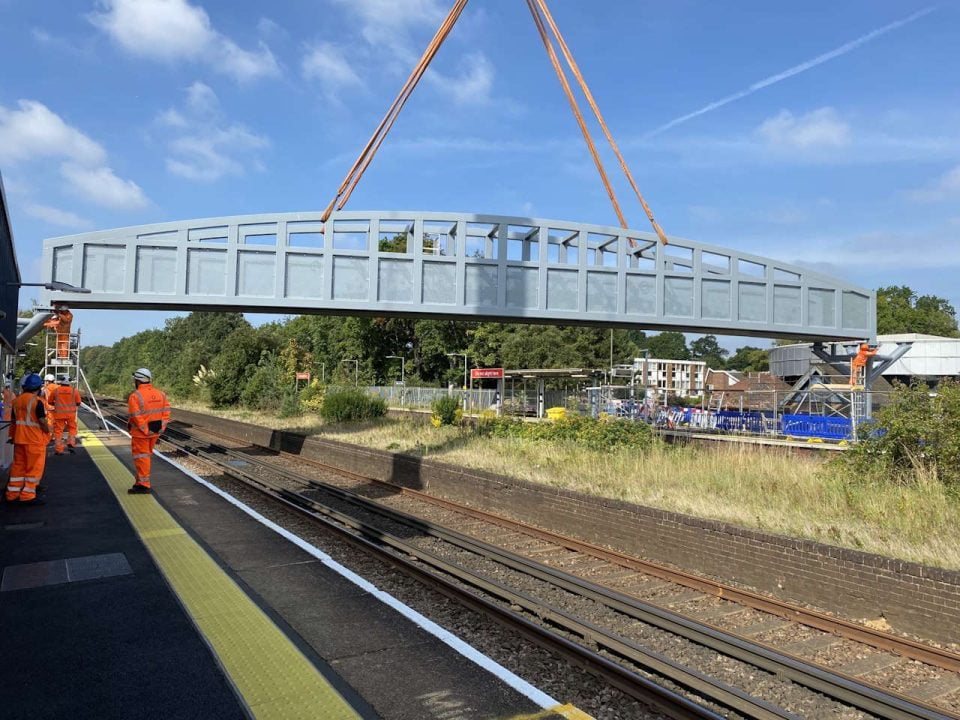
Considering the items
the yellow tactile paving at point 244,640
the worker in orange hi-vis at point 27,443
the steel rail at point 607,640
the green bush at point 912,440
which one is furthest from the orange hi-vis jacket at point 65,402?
the green bush at point 912,440

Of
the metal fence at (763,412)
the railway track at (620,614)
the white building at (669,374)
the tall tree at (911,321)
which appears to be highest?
the tall tree at (911,321)

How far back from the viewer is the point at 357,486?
47.1ft

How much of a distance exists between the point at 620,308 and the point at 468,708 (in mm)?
13965

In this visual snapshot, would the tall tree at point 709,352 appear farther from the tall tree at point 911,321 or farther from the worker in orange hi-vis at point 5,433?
the worker in orange hi-vis at point 5,433

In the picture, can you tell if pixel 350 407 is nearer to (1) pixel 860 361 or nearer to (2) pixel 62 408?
(2) pixel 62 408

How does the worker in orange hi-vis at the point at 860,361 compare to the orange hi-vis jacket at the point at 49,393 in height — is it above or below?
above

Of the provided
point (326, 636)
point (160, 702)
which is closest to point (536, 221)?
point (326, 636)

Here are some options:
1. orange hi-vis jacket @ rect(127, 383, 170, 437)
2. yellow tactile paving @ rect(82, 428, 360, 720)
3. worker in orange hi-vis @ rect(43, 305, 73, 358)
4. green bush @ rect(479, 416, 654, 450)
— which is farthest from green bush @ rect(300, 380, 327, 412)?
yellow tactile paving @ rect(82, 428, 360, 720)

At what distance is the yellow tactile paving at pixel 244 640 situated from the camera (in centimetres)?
404

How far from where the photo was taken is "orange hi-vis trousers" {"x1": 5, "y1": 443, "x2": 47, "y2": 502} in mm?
9742

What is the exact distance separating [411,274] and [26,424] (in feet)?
29.1

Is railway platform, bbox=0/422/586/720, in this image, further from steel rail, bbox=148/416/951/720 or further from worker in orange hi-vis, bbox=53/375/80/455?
Result: worker in orange hi-vis, bbox=53/375/80/455

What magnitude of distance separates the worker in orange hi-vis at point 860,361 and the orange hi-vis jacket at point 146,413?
19873 mm

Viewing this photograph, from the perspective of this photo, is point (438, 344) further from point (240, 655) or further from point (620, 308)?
point (240, 655)
